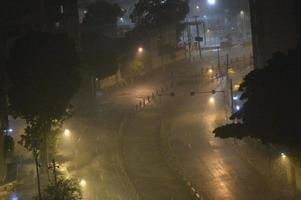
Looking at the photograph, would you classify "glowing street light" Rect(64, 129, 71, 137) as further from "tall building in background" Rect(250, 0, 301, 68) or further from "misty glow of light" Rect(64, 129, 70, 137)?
"tall building in background" Rect(250, 0, 301, 68)

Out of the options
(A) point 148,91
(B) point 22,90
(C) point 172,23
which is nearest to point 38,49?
(B) point 22,90

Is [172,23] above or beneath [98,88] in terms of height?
above

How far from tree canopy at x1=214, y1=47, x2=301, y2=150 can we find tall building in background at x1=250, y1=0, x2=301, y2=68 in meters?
29.5

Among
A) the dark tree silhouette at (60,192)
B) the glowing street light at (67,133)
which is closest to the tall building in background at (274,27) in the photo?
the glowing street light at (67,133)

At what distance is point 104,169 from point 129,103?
24134mm

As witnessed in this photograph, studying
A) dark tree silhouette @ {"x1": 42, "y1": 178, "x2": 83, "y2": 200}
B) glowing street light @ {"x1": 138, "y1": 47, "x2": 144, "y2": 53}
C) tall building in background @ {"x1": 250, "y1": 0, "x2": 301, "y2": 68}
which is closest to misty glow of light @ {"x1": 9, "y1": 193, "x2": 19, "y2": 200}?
dark tree silhouette @ {"x1": 42, "y1": 178, "x2": 83, "y2": 200}

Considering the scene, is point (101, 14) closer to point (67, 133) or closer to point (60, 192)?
point (67, 133)

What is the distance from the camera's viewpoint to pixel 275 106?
22750 mm

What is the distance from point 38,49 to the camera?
1363 inches

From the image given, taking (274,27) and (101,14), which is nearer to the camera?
(274,27)

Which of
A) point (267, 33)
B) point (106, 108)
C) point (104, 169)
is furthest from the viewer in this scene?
point (106, 108)

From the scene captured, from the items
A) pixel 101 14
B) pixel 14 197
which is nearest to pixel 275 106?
pixel 14 197

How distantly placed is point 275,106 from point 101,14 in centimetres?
7564

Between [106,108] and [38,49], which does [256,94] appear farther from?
[106,108]
